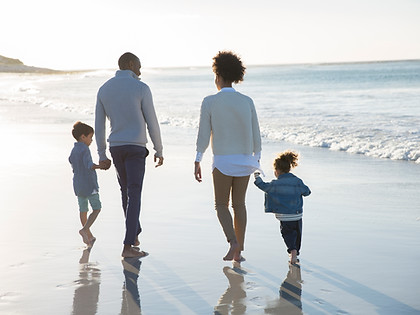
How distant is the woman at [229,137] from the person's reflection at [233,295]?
248 millimetres

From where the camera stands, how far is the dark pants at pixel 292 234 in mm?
5066

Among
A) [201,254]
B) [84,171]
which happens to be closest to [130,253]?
[201,254]

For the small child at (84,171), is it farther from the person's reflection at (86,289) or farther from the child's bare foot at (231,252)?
the child's bare foot at (231,252)

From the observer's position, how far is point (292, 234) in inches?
201

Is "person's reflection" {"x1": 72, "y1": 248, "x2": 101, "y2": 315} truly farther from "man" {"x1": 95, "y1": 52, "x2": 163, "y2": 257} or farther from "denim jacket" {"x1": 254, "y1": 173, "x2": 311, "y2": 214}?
"denim jacket" {"x1": 254, "y1": 173, "x2": 311, "y2": 214}

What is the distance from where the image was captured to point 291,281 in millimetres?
4609

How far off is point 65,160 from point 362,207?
5572 millimetres

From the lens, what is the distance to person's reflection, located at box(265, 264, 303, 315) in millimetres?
4008

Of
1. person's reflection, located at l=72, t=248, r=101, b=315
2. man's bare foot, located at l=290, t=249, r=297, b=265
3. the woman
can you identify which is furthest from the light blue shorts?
man's bare foot, located at l=290, t=249, r=297, b=265

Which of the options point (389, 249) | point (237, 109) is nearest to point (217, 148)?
point (237, 109)

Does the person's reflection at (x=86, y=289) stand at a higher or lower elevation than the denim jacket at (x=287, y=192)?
lower

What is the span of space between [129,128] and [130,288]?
140 cm

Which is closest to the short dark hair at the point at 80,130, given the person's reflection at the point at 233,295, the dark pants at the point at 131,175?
the dark pants at the point at 131,175

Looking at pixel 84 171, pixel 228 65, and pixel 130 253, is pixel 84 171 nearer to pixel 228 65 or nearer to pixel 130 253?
pixel 130 253
